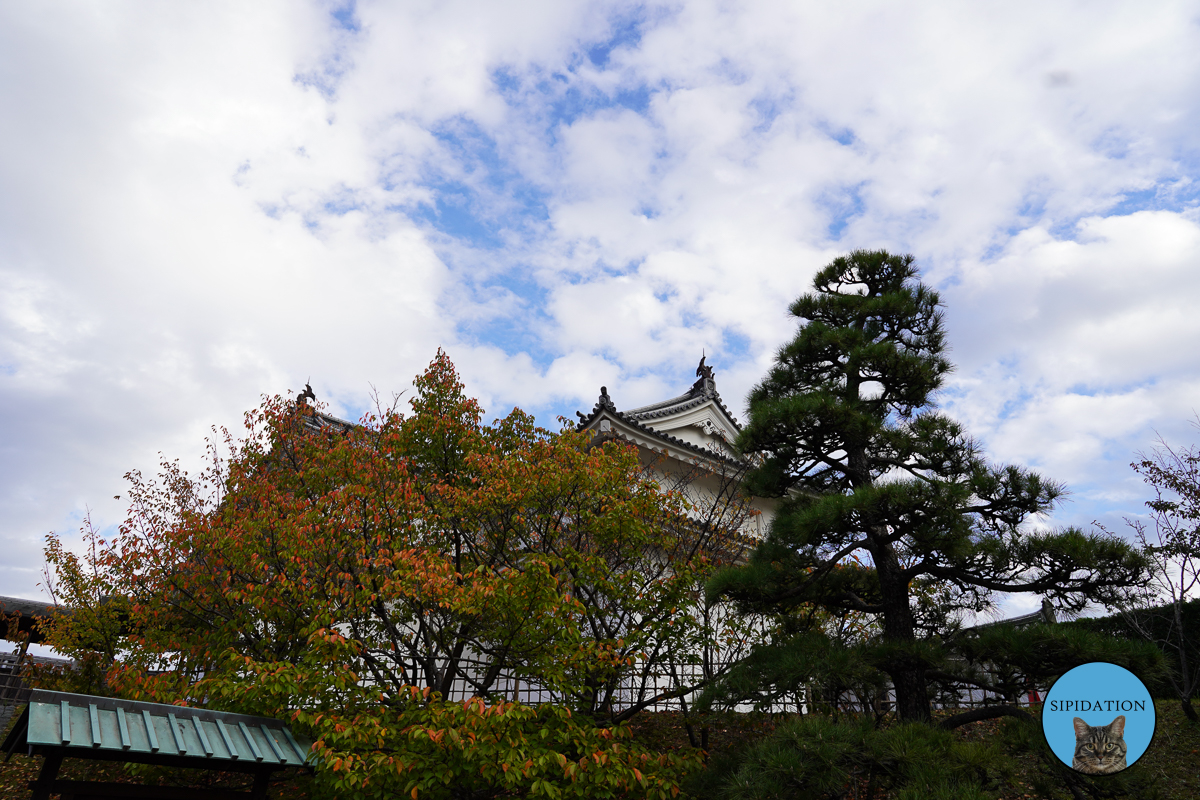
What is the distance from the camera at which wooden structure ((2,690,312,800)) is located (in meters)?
5.36

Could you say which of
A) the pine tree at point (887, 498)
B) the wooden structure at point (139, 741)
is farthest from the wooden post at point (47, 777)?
the pine tree at point (887, 498)

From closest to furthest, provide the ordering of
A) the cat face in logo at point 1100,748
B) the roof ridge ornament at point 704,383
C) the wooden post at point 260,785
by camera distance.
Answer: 1. the cat face in logo at point 1100,748
2. the wooden post at point 260,785
3. the roof ridge ornament at point 704,383

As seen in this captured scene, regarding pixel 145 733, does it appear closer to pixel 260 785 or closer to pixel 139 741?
pixel 139 741

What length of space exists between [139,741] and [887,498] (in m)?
7.13

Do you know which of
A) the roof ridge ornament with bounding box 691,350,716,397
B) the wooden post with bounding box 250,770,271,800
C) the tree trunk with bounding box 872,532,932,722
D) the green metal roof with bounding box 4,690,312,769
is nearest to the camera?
the green metal roof with bounding box 4,690,312,769

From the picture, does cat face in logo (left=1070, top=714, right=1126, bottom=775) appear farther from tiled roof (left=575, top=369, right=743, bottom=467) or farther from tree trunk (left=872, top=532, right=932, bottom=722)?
tiled roof (left=575, top=369, right=743, bottom=467)

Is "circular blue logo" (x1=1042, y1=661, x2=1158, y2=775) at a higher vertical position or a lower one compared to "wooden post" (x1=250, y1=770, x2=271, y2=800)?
higher

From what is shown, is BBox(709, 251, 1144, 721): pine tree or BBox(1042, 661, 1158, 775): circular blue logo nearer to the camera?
BBox(1042, 661, 1158, 775): circular blue logo

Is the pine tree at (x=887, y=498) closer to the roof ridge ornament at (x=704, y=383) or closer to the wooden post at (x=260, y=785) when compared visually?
the wooden post at (x=260, y=785)

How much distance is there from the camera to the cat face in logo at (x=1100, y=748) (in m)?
4.31

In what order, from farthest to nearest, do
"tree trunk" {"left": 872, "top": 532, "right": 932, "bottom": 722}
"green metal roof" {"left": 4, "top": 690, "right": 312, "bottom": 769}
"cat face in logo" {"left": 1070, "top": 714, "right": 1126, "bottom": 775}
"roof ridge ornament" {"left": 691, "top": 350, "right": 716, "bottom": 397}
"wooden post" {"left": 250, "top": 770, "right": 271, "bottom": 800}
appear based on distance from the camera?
"roof ridge ornament" {"left": 691, "top": 350, "right": 716, "bottom": 397} → "tree trunk" {"left": 872, "top": 532, "right": 932, "bottom": 722} → "wooden post" {"left": 250, "top": 770, "right": 271, "bottom": 800} → "green metal roof" {"left": 4, "top": 690, "right": 312, "bottom": 769} → "cat face in logo" {"left": 1070, "top": 714, "right": 1126, "bottom": 775}

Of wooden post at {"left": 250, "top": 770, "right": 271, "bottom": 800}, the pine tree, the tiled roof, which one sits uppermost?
the tiled roof

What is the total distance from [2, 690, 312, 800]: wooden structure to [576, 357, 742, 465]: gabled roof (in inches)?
413

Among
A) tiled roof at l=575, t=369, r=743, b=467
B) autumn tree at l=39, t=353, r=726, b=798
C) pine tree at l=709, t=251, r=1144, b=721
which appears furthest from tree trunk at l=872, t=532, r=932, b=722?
tiled roof at l=575, t=369, r=743, b=467
